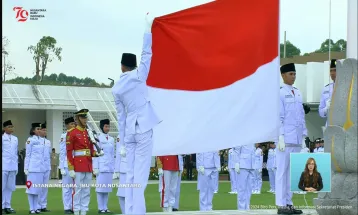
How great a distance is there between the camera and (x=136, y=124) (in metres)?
10.3

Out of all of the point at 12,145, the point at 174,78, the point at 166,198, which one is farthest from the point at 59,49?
the point at 174,78

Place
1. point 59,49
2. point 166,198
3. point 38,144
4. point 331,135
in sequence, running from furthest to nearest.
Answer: point 59,49 → point 38,144 → point 166,198 → point 331,135

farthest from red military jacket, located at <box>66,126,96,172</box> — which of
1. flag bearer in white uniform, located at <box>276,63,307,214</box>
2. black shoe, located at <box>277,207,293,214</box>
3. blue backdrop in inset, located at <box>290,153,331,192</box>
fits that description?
blue backdrop in inset, located at <box>290,153,331,192</box>

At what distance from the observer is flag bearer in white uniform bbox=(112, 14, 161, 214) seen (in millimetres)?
10258

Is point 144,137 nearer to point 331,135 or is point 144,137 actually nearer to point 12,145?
point 331,135

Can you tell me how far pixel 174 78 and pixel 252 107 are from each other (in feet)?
3.41

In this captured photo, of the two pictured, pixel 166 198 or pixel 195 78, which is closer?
pixel 195 78

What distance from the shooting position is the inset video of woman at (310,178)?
31.7ft

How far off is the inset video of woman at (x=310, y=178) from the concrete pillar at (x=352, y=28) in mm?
1444

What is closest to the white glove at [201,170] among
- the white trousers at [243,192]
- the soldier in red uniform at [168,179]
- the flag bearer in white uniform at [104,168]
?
the soldier in red uniform at [168,179]

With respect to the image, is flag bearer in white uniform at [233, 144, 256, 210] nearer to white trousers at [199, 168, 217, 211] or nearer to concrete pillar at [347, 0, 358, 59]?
white trousers at [199, 168, 217, 211]

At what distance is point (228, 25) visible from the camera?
Result: 1056 centimetres

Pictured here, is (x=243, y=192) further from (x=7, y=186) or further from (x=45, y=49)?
(x=45, y=49)

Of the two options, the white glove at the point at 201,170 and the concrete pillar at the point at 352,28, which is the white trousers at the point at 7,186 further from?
the concrete pillar at the point at 352,28
